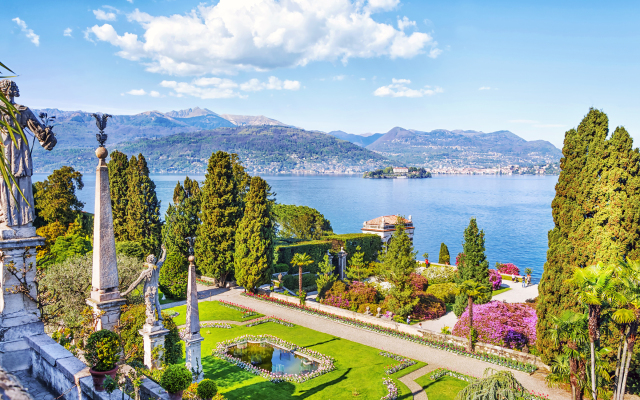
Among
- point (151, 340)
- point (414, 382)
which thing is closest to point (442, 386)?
point (414, 382)

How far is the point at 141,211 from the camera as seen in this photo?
37.6 metres

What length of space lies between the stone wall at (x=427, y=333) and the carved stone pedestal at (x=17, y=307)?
1928cm

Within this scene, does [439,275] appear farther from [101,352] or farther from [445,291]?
[101,352]

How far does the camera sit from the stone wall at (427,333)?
19.7 meters

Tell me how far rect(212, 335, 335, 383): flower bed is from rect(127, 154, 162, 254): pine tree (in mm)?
18791

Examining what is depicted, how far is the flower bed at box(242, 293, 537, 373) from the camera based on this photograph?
19.6 m

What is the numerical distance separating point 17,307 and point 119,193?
33.1 meters

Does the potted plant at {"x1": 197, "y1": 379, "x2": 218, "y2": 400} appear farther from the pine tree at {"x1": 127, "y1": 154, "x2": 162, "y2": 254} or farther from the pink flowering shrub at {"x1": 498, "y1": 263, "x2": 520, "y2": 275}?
the pink flowering shrub at {"x1": 498, "y1": 263, "x2": 520, "y2": 275}

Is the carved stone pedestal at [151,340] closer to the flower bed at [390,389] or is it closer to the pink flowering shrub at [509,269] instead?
the flower bed at [390,389]

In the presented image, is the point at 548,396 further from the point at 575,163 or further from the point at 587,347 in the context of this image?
the point at 575,163

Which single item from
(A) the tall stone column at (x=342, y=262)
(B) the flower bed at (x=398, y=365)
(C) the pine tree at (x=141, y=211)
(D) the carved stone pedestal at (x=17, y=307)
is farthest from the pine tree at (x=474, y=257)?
(C) the pine tree at (x=141, y=211)

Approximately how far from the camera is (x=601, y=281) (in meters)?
11.8

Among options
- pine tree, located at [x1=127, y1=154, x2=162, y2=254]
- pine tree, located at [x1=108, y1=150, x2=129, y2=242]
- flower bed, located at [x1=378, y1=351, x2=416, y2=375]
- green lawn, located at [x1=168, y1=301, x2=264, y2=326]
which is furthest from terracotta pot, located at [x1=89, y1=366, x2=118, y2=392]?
pine tree, located at [x1=108, y1=150, x2=129, y2=242]

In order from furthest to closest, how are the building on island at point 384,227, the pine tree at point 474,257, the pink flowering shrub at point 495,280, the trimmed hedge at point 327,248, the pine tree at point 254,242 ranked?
the building on island at point 384,227 → the trimmed hedge at point 327,248 → the pink flowering shrub at point 495,280 → the pine tree at point 254,242 → the pine tree at point 474,257
